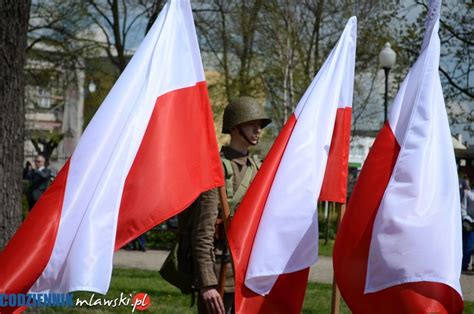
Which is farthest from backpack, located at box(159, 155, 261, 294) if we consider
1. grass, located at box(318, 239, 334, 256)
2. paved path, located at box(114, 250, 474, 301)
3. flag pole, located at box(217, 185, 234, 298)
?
grass, located at box(318, 239, 334, 256)

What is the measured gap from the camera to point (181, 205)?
15.4ft

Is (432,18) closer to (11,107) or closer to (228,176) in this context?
(228,176)

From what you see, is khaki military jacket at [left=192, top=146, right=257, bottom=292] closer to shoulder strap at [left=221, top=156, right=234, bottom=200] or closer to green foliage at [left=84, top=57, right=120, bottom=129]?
shoulder strap at [left=221, top=156, right=234, bottom=200]

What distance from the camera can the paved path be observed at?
1290cm

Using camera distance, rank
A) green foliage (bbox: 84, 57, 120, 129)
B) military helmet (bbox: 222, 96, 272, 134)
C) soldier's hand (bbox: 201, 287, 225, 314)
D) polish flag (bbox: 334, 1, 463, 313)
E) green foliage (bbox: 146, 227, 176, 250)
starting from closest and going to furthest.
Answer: polish flag (bbox: 334, 1, 463, 313) < soldier's hand (bbox: 201, 287, 225, 314) < military helmet (bbox: 222, 96, 272, 134) < green foliage (bbox: 146, 227, 176, 250) < green foliage (bbox: 84, 57, 120, 129)

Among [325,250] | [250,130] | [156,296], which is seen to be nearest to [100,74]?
[325,250]

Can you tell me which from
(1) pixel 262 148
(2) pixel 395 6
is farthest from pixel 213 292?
(1) pixel 262 148

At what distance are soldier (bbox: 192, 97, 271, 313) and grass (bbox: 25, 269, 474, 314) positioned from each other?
2.58 meters

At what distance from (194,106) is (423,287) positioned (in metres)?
1.65

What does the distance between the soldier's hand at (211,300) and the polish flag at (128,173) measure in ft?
1.48

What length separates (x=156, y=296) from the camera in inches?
401

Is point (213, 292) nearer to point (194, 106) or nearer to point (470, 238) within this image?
point (194, 106)

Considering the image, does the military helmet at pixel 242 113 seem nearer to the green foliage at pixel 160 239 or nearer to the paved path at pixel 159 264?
the paved path at pixel 159 264

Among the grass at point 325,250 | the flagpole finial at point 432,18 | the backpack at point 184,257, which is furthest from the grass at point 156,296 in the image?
the grass at point 325,250
